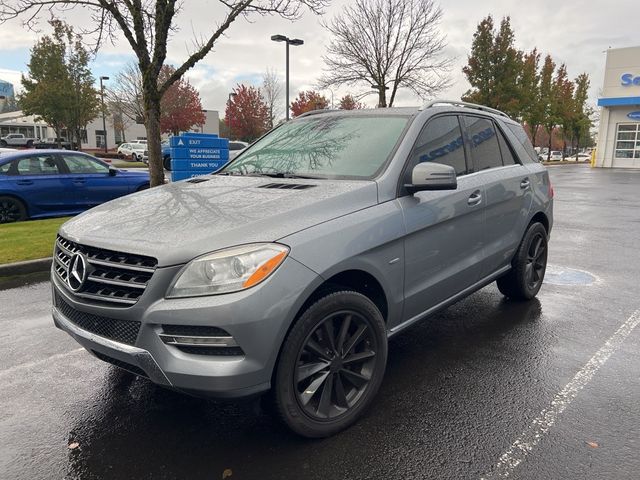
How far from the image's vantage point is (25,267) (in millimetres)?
6484

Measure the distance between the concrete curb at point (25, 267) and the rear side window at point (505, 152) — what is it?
569 cm

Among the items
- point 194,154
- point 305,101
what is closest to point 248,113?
point 305,101

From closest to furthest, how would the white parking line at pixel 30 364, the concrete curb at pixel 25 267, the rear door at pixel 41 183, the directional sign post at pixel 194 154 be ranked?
the white parking line at pixel 30 364 → the concrete curb at pixel 25 267 → the rear door at pixel 41 183 → the directional sign post at pixel 194 154

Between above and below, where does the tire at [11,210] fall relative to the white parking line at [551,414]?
above

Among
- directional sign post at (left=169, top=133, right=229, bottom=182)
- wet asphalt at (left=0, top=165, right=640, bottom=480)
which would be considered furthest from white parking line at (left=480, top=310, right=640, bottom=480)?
directional sign post at (left=169, top=133, right=229, bottom=182)

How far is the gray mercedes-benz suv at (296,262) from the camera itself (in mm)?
2377

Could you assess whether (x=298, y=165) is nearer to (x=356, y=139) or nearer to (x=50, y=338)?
(x=356, y=139)

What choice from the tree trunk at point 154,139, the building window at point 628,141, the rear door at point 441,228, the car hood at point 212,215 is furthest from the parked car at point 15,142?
the rear door at point 441,228

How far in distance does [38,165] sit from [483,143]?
8548 mm

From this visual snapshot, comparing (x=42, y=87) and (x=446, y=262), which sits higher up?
(x=42, y=87)

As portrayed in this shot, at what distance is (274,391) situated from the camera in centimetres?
253

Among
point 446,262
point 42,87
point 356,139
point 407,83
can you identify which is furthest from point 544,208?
point 42,87

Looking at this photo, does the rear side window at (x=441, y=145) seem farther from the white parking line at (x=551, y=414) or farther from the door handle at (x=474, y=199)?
the white parking line at (x=551, y=414)

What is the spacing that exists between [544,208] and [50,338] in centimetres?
478
